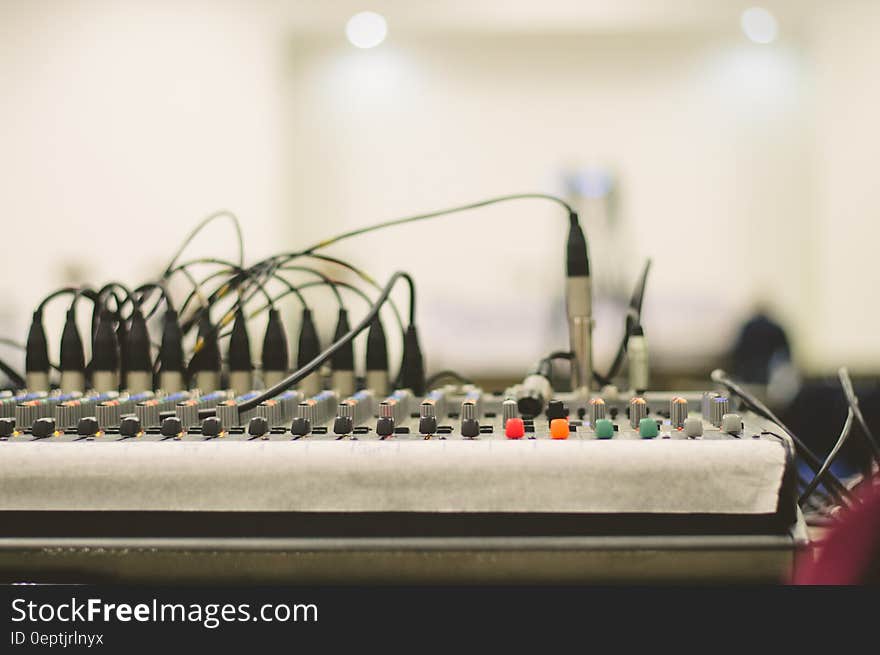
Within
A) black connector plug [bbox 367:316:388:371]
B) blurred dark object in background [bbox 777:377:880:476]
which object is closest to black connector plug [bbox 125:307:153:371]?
black connector plug [bbox 367:316:388:371]

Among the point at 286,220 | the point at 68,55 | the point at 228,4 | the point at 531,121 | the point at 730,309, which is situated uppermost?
A: the point at 228,4

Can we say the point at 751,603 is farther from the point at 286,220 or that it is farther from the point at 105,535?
the point at 286,220

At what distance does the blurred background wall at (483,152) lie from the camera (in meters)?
4.29

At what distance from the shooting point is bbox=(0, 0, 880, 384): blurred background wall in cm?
429

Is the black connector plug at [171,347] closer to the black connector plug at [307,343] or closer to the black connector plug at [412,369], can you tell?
the black connector plug at [307,343]

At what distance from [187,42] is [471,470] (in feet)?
14.6

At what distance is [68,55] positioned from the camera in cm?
434

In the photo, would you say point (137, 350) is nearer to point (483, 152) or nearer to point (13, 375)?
point (13, 375)

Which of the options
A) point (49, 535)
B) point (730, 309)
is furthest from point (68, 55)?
point (49, 535)

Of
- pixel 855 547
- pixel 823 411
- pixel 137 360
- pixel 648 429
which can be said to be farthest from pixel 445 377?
pixel 823 411

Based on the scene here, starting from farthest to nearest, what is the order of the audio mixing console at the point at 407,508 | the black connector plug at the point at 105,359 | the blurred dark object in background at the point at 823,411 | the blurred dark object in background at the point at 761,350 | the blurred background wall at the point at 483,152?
the blurred background wall at the point at 483,152
the blurred dark object in background at the point at 761,350
the blurred dark object in background at the point at 823,411
the black connector plug at the point at 105,359
the audio mixing console at the point at 407,508

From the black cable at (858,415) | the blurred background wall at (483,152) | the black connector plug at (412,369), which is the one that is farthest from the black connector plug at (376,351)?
the blurred background wall at (483,152)

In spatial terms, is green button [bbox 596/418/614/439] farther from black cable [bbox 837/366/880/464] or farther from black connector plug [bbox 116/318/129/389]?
black connector plug [bbox 116/318/129/389]

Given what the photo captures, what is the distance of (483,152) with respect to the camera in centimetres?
453
